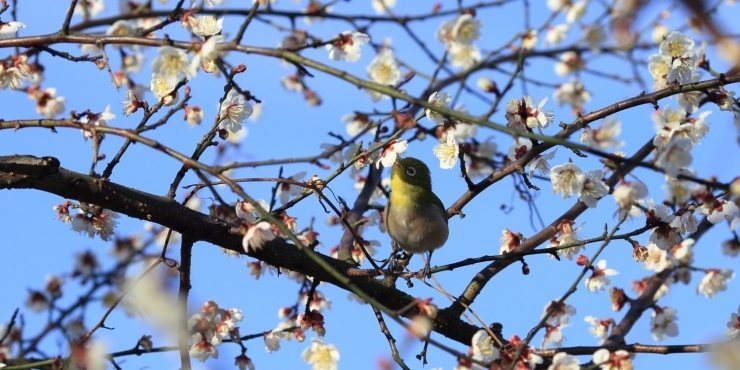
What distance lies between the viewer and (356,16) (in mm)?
4855

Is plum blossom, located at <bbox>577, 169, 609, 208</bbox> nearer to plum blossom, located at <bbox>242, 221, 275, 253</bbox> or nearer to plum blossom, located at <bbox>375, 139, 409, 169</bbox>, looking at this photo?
plum blossom, located at <bbox>375, 139, 409, 169</bbox>

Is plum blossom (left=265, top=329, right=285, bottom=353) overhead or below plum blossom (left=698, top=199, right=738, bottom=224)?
overhead

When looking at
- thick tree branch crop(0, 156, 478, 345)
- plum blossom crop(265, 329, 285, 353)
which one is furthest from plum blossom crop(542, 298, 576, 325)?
plum blossom crop(265, 329, 285, 353)

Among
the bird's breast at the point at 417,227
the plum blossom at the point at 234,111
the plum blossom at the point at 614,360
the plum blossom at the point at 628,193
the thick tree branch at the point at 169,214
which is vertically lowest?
the plum blossom at the point at 614,360

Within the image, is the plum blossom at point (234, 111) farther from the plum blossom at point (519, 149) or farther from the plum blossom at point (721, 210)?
the plum blossom at point (721, 210)

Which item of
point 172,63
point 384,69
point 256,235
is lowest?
point 256,235

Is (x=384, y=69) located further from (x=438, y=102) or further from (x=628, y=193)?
(x=628, y=193)

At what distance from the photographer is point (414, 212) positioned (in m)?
4.91

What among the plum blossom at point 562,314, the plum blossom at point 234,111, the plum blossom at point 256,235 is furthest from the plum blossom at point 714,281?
the plum blossom at point 256,235

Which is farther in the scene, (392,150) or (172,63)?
(392,150)

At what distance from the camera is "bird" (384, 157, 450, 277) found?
4.83m

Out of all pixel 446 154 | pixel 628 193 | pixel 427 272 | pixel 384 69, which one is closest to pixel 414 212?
pixel 446 154

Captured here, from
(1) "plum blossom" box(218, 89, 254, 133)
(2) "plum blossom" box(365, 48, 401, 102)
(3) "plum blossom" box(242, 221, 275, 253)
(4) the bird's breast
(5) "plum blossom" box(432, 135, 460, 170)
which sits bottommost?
(3) "plum blossom" box(242, 221, 275, 253)

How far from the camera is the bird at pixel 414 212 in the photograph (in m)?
4.83
